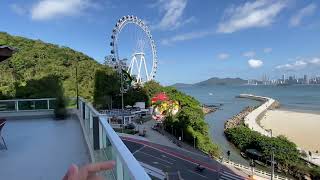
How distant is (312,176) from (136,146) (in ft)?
40.7

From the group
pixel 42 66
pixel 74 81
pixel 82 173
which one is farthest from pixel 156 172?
pixel 42 66

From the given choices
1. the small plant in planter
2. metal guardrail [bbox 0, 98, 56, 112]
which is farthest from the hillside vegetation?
the small plant in planter

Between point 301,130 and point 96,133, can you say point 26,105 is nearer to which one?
point 96,133

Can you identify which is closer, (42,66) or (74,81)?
(74,81)

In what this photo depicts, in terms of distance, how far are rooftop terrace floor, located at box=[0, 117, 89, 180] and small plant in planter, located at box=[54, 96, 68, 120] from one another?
58cm

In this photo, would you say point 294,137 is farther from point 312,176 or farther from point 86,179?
point 86,179

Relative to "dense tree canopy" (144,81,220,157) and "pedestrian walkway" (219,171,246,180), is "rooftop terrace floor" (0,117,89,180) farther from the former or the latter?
"dense tree canopy" (144,81,220,157)

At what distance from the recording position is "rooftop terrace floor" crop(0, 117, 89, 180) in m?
5.07

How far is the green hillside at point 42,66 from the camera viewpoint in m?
37.4

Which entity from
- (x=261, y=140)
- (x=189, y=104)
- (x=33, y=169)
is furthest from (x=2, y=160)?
(x=189, y=104)

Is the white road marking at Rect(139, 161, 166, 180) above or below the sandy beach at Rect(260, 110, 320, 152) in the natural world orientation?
above

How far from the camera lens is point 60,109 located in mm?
10047

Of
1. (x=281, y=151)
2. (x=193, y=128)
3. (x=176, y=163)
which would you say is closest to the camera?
(x=176, y=163)

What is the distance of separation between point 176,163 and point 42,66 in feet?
87.4
